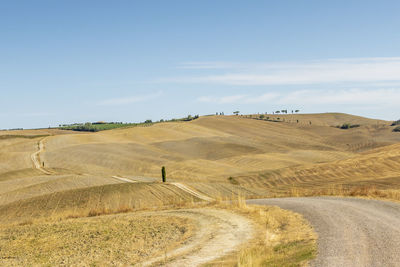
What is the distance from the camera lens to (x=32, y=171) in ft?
242

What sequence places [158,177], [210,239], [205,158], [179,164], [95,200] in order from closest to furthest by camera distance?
[210,239] < [95,200] < [158,177] < [179,164] < [205,158]

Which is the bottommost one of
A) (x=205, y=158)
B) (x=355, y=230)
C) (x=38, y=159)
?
(x=205, y=158)

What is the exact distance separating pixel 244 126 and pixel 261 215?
14503 centimetres

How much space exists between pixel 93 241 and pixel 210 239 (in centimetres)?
607

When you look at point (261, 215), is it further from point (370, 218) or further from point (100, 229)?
point (100, 229)

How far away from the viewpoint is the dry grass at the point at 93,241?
17.6m

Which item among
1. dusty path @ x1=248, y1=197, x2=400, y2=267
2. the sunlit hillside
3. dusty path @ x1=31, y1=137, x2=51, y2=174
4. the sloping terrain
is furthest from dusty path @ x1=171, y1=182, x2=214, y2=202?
dusty path @ x1=31, y1=137, x2=51, y2=174

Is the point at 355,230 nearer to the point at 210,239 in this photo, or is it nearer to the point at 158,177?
the point at 210,239

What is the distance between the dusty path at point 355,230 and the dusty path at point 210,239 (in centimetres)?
364

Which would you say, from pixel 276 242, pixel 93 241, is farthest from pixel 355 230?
pixel 93 241

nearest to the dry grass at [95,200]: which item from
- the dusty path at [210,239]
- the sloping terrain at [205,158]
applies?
the sloping terrain at [205,158]

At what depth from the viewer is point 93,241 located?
803 inches

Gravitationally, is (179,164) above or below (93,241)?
below

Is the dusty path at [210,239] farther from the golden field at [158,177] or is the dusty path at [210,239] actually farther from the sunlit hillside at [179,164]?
the sunlit hillside at [179,164]
